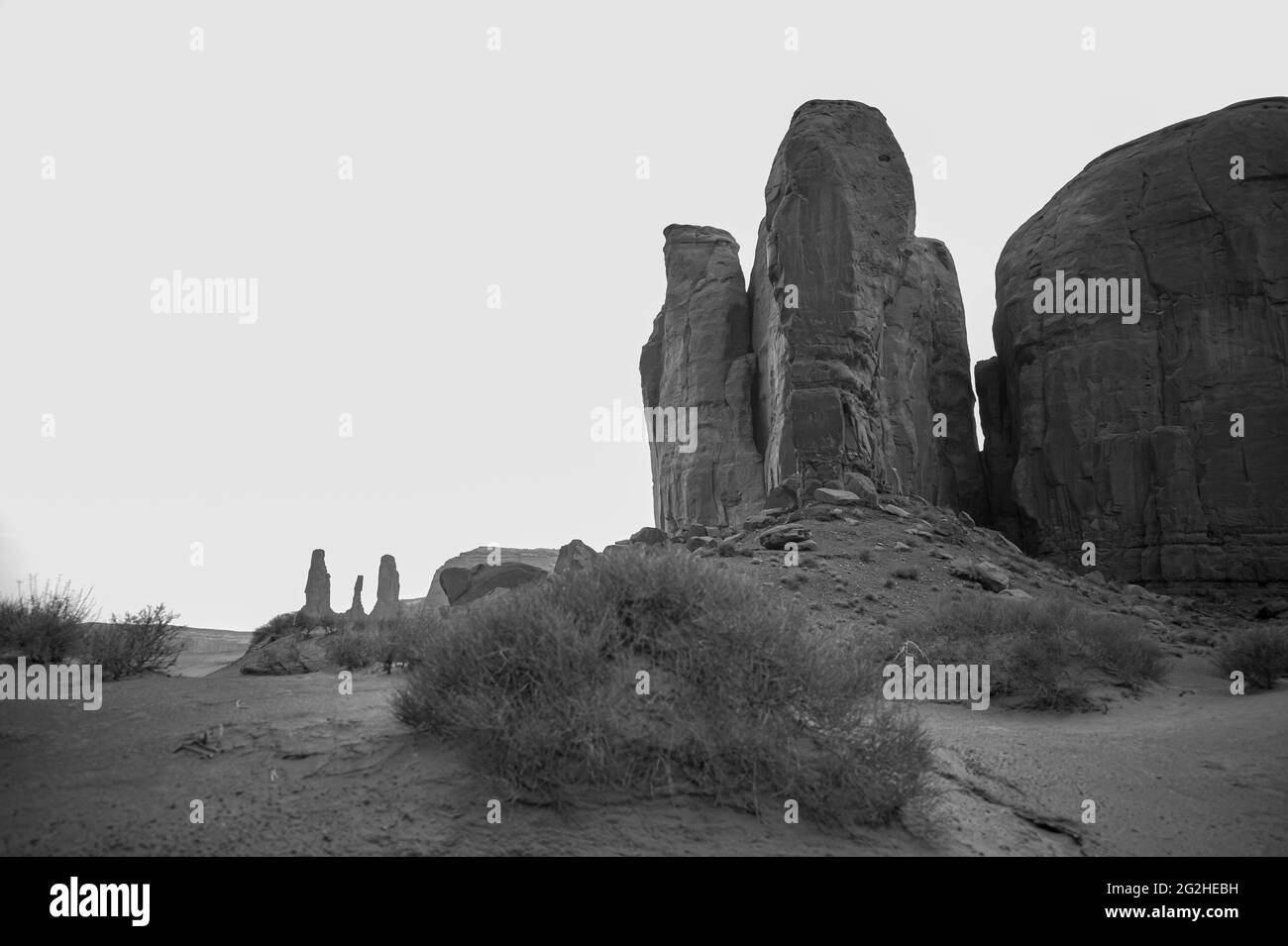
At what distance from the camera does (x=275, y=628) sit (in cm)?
2097

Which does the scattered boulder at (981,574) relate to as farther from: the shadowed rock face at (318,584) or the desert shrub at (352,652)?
the shadowed rock face at (318,584)

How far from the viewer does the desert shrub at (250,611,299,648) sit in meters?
20.5

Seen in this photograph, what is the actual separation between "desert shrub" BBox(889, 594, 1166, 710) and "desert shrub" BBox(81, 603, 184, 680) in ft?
35.5


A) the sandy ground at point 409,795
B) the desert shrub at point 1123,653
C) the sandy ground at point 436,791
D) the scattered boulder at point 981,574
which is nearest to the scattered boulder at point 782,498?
the scattered boulder at point 981,574

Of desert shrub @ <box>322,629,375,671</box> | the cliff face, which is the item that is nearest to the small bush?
desert shrub @ <box>322,629,375,671</box>

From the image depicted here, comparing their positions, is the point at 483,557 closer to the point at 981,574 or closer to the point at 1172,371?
the point at 1172,371

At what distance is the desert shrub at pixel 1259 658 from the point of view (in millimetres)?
11469

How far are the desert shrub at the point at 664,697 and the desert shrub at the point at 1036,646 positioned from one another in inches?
255

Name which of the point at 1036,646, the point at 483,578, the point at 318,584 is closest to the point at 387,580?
the point at 318,584

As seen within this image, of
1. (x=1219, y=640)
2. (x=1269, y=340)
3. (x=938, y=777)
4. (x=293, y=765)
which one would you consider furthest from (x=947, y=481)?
(x=293, y=765)

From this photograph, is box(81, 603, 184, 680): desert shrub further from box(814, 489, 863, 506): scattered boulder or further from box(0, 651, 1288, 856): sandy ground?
box(814, 489, 863, 506): scattered boulder
